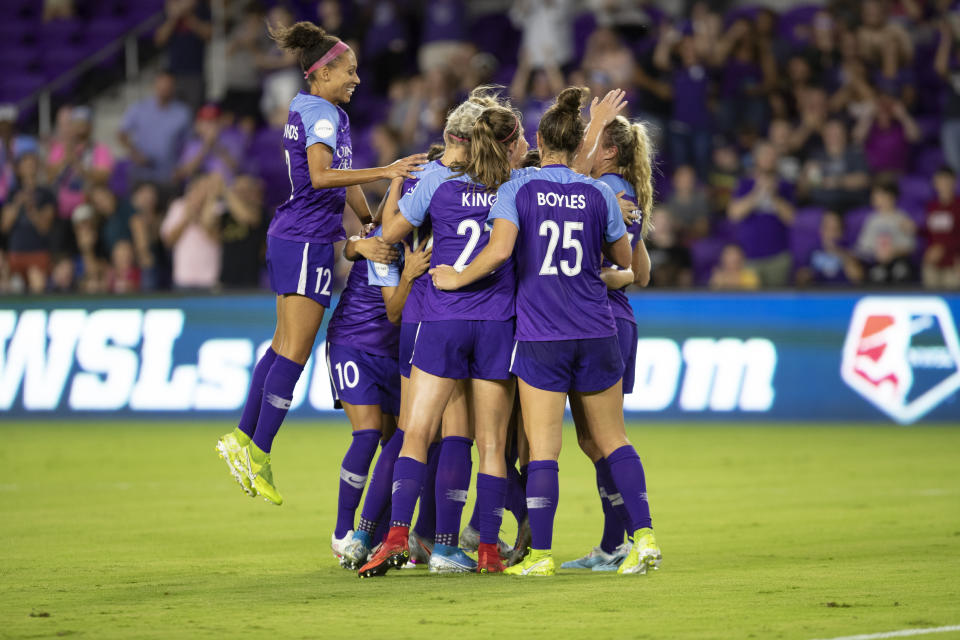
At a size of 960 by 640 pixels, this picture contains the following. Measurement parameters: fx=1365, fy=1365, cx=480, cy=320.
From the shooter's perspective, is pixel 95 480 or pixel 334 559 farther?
pixel 95 480

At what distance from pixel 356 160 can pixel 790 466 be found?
32.0 feet

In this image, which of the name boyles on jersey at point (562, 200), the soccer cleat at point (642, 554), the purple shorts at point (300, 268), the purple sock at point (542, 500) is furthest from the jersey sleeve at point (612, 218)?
the purple shorts at point (300, 268)

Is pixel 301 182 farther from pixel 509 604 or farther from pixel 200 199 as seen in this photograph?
pixel 200 199

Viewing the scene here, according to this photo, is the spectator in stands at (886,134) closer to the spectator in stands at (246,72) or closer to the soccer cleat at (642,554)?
the spectator in stands at (246,72)

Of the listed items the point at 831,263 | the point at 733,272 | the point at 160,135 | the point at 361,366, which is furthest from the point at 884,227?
the point at 361,366

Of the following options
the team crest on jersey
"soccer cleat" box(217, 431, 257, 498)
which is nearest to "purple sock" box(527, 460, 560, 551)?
"soccer cleat" box(217, 431, 257, 498)

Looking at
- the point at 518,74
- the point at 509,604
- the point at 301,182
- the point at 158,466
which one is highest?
the point at 518,74

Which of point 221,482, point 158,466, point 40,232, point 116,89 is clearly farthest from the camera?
point 116,89

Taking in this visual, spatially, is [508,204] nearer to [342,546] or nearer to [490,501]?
[490,501]

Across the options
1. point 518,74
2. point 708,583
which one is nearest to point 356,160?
point 518,74

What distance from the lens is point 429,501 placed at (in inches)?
327

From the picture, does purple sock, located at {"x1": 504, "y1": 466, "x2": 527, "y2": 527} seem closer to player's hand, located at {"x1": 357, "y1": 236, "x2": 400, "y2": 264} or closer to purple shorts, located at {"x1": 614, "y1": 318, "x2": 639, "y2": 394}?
purple shorts, located at {"x1": 614, "y1": 318, "x2": 639, "y2": 394}

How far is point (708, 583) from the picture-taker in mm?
7148

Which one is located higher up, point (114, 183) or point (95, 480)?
point (114, 183)
